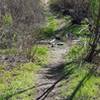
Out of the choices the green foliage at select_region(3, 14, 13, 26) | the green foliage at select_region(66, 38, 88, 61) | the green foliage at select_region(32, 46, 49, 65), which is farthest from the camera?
the green foliage at select_region(3, 14, 13, 26)

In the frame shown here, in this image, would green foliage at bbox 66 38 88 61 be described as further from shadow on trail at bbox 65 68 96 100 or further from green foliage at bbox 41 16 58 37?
green foliage at bbox 41 16 58 37

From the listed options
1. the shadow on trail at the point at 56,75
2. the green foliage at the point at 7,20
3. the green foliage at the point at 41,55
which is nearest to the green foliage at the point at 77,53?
the shadow on trail at the point at 56,75

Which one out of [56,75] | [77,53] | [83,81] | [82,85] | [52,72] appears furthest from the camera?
[77,53]

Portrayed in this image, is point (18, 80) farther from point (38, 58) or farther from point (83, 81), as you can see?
point (38, 58)

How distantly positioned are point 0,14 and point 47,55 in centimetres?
231

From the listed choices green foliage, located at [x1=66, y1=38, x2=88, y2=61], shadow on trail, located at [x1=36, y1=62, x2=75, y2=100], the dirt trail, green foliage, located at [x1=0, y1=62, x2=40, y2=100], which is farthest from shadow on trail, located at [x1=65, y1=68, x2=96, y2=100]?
green foliage, located at [x1=66, y1=38, x2=88, y2=61]

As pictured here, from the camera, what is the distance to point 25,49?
12.6m

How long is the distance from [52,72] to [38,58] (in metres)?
1.62

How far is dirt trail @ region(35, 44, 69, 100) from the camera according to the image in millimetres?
9280

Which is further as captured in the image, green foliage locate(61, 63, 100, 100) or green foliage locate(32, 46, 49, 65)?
green foliage locate(32, 46, 49, 65)

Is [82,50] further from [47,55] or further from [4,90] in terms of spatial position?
[4,90]

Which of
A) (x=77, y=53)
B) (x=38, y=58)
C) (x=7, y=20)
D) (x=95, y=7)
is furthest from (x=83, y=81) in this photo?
(x=7, y=20)

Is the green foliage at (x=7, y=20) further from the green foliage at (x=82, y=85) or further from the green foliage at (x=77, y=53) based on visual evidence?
the green foliage at (x=82, y=85)

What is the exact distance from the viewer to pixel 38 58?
42.1 feet
